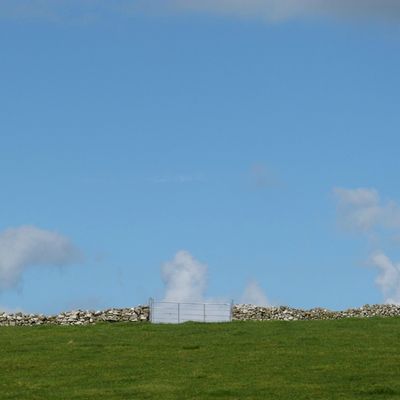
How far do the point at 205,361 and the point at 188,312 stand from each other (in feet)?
48.8

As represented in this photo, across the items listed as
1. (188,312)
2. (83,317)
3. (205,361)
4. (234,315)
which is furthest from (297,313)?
(205,361)

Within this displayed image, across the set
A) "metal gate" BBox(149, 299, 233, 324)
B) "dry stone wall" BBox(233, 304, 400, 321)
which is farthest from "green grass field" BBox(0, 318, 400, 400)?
"dry stone wall" BBox(233, 304, 400, 321)

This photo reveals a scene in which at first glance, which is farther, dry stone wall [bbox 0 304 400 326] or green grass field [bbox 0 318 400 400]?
dry stone wall [bbox 0 304 400 326]

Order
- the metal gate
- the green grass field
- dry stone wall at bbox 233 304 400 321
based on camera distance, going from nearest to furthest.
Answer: the green grass field < the metal gate < dry stone wall at bbox 233 304 400 321

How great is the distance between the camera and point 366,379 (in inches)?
1300

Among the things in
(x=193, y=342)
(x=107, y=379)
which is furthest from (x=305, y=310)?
(x=107, y=379)

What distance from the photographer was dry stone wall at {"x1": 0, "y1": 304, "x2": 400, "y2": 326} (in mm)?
53562

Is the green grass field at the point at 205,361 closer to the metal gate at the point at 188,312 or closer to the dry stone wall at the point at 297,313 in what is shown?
the metal gate at the point at 188,312

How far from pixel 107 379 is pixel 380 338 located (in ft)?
43.8

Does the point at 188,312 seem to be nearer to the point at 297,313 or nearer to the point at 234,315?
the point at 234,315

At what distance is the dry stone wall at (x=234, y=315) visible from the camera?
53562 mm

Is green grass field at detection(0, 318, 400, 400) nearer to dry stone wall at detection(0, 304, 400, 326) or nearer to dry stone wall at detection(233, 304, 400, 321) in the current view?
dry stone wall at detection(0, 304, 400, 326)

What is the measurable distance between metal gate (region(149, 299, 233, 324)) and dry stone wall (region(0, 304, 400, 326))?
1021mm

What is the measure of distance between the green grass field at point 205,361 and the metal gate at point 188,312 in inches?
103
